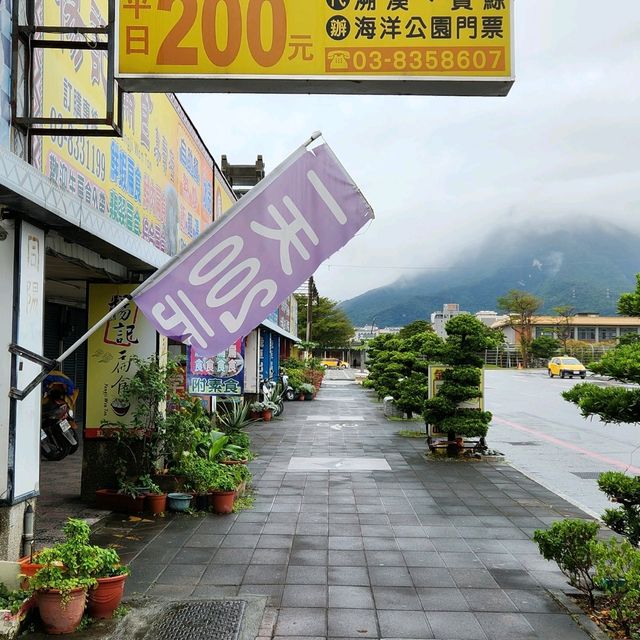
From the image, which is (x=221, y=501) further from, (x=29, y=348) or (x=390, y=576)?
(x=29, y=348)

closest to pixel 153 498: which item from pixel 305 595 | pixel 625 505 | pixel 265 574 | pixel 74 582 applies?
pixel 265 574

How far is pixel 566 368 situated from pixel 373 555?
146ft

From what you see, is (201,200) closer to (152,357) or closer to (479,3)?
(152,357)

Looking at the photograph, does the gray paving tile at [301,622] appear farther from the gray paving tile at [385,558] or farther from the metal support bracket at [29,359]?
the metal support bracket at [29,359]

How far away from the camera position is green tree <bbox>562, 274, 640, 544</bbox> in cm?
442

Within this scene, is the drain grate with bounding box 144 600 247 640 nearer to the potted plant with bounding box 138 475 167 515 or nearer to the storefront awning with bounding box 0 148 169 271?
the potted plant with bounding box 138 475 167 515

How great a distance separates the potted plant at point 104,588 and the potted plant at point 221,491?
119 inches

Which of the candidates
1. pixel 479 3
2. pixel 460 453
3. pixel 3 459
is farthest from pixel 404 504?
pixel 479 3

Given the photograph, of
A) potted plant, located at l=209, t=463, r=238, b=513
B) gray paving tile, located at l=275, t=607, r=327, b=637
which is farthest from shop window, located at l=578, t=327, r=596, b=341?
gray paving tile, located at l=275, t=607, r=327, b=637

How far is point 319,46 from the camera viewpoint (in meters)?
4.36

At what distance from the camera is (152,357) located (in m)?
7.79

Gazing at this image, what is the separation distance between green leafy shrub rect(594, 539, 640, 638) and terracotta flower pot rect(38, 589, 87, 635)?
3435mm

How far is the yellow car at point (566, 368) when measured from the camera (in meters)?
46.9

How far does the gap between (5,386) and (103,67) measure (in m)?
3.42
